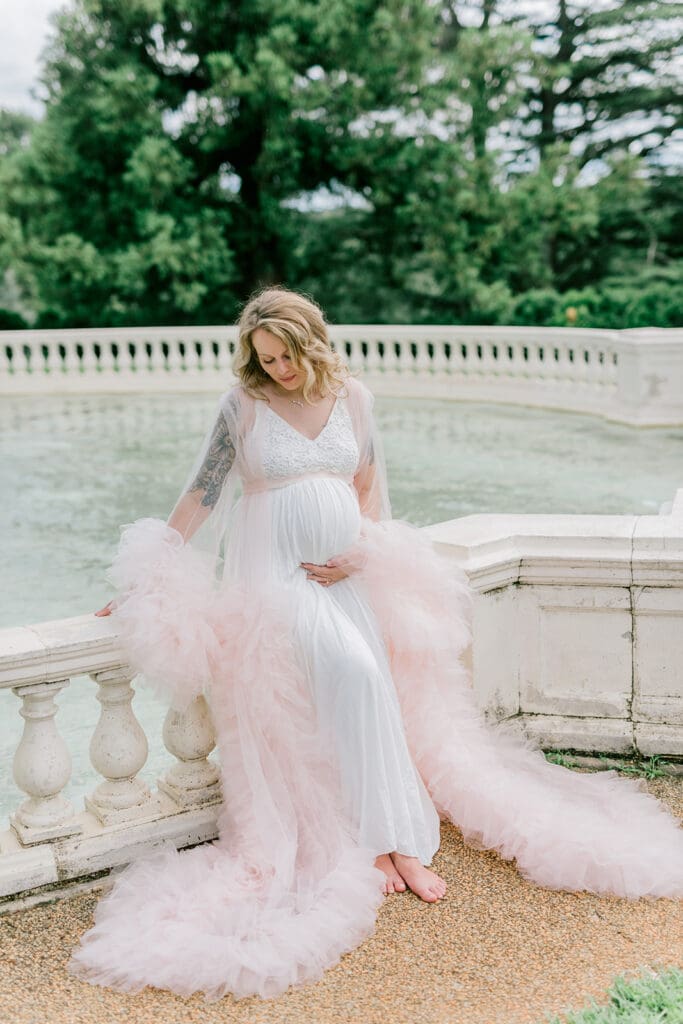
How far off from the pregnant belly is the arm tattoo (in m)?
0.17

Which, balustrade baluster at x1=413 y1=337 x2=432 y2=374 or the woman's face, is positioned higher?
the woman's face

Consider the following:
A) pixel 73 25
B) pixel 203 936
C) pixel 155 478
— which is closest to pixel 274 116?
pixel 73 25

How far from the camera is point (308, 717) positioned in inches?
118

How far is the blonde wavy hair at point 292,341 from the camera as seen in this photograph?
3.12m

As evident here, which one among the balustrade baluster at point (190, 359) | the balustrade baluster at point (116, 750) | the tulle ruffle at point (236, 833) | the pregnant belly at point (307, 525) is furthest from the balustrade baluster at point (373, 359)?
the balustrade baluster at point (116, 750)

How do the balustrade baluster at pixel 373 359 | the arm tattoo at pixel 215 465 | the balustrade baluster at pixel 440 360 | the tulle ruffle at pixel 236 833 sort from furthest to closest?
the balustrade baluster at pixel 373 359, the balustrade baluster at pixel 440 360, the arm tattoo at pixel 215 465, the tulle ruffle at pixel 236 833

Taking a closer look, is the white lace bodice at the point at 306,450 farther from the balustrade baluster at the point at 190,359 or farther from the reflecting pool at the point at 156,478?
the balustrade baluster at the point at 190,359

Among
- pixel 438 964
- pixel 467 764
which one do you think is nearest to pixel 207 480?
pixel 467 764

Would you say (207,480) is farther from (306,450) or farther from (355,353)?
(355,353)

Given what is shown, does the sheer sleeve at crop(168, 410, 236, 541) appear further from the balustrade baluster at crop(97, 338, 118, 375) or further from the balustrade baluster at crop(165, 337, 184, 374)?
the balustrade baluster at crop(97, 338, 118, 375)

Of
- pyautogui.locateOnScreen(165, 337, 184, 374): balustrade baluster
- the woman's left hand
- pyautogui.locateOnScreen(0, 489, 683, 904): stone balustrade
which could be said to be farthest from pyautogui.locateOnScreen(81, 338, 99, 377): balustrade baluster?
the woman's left hand

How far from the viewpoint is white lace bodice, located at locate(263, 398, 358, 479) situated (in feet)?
10.4

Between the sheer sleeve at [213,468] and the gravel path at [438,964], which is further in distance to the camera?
the sheer sleeve at [213,468]

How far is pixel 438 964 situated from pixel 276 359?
1632 millimetres
